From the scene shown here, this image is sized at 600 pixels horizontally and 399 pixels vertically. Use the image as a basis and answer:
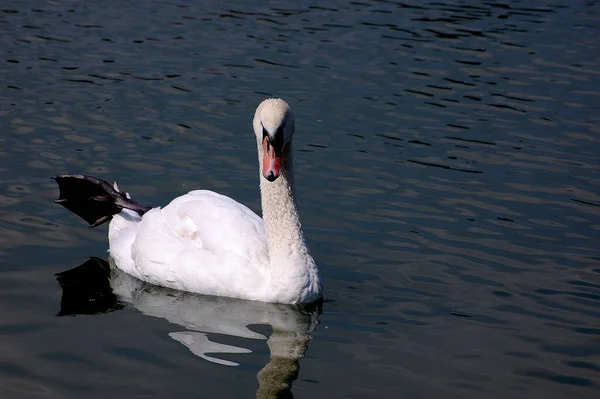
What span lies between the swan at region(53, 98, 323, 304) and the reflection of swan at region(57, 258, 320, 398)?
9 cm

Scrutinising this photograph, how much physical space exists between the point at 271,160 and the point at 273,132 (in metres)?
0.22

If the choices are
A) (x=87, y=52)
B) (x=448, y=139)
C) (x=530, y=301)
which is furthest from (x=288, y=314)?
(x=87, y=52)

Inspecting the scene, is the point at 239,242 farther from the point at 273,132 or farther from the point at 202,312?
the point at 273,132

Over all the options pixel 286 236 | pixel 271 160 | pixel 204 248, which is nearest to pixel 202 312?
pixel 204 248

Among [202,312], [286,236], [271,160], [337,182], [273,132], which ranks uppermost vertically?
[273,132]

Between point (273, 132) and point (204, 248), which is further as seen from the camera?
point (204, 248)

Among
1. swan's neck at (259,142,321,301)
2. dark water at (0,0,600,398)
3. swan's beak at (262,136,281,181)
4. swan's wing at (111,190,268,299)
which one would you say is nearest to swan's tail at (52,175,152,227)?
dark water at (0,0,600,398)

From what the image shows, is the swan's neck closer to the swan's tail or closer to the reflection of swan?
the reflection of swan

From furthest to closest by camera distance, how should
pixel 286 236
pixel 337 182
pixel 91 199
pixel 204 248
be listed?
pixel 337 182
pixel 91 199
pixel 204 248
pixel 286 236

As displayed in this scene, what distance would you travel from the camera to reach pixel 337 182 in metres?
11.4

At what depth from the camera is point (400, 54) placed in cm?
1617

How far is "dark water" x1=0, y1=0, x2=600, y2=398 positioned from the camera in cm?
762

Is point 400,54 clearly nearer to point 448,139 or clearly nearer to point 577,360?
point 448,139

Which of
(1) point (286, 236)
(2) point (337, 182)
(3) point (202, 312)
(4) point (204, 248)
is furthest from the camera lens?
(2) point (337, 182)
